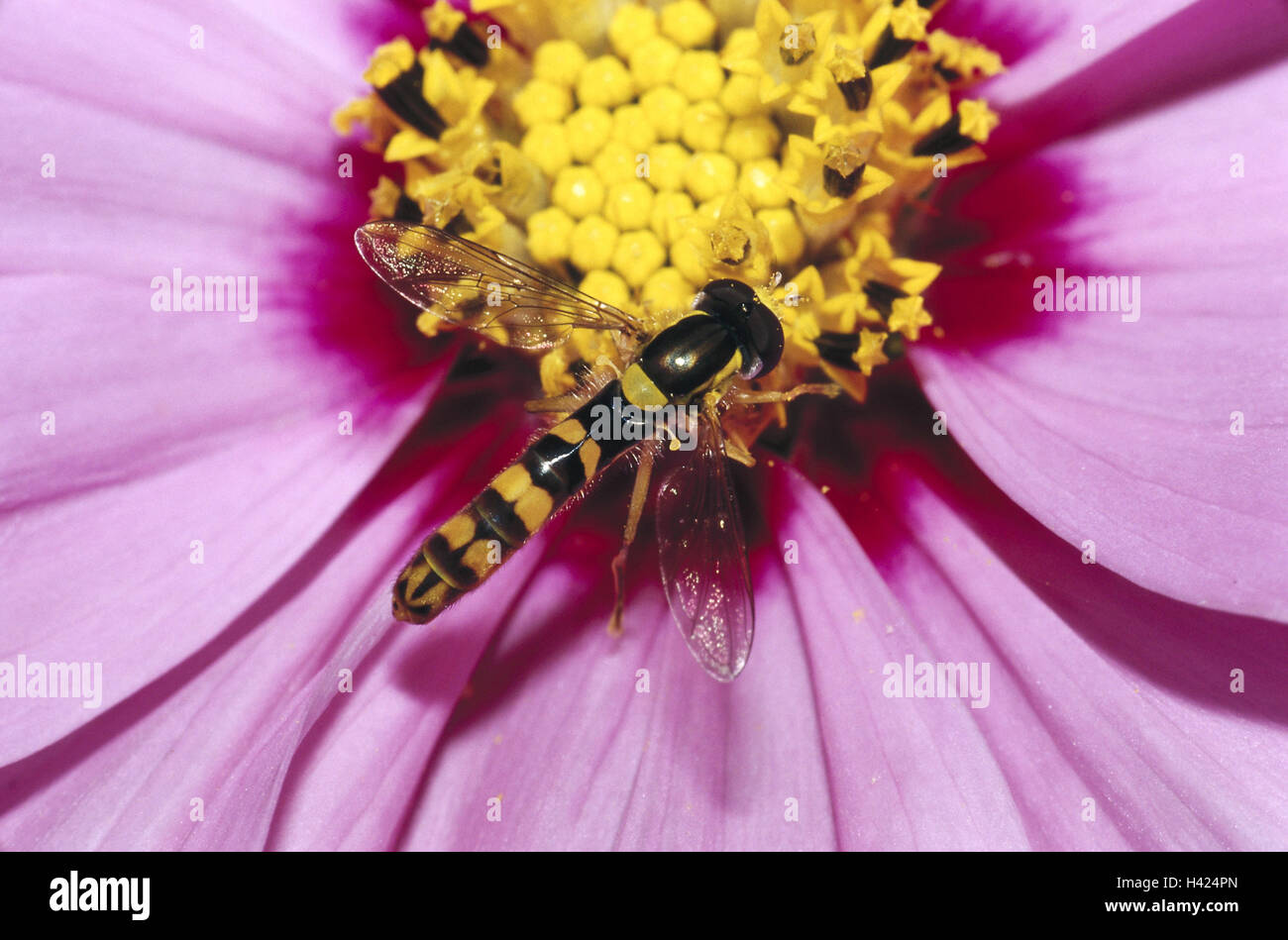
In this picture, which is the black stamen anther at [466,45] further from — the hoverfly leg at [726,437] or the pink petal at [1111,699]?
the pink petal at [1111,699]

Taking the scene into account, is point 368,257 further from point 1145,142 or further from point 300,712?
point 1145,142

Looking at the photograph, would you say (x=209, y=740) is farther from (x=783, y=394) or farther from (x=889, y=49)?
(x=889, y=49)

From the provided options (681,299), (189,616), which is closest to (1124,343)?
(681,299)

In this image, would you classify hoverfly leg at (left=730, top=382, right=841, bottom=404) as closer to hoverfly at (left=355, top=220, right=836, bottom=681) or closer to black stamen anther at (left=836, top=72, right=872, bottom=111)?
hoverfly at (left=355, top=220, right=836, bottom=681)

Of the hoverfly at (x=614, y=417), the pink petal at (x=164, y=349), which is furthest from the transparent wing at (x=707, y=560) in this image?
the pink petal at (x=164, y=349)
